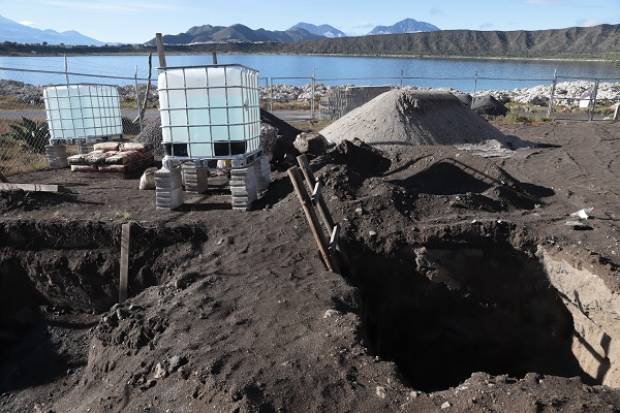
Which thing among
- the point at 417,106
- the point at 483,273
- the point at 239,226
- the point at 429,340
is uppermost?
the point at 417,106

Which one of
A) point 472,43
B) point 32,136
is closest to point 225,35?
point 472,43

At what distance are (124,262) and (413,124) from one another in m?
8.33

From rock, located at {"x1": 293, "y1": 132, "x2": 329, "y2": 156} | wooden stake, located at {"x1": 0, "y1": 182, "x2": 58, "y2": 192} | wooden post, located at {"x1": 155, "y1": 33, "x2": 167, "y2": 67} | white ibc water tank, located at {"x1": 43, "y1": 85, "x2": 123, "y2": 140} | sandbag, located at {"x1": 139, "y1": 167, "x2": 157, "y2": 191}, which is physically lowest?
sandbag, located at {"x1": 139, "y1": 167, "x2": 157, "y2": 191}

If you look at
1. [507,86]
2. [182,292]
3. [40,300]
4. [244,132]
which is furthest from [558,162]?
[507,86]

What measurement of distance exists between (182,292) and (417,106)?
9.14m

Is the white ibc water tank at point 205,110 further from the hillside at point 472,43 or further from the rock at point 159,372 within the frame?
the hillside at point 472,43

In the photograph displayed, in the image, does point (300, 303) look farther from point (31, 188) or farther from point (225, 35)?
point (225, 35)

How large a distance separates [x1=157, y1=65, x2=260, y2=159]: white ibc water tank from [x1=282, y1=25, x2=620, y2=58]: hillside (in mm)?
96261

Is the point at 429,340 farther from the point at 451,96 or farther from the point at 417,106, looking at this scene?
the point at 451,96

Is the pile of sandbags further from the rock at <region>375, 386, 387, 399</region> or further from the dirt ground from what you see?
the rock at <region>375, 386, 387, 399</region>

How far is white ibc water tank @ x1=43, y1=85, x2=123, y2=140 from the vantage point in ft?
33.1

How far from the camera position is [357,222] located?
6004mm

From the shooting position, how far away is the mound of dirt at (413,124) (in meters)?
11.6

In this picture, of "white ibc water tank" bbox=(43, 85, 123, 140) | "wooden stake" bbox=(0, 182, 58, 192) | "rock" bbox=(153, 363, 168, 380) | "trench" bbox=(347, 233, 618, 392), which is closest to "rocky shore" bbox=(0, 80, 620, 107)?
"white ibc water tank" bbox=(43, 85, 123, 140)
